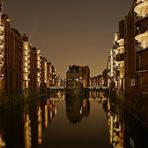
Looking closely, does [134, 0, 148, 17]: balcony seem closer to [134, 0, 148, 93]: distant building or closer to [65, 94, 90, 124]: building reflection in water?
[134, 0, 148, 93]: distant building

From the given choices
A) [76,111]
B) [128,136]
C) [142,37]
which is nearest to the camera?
[128,136]

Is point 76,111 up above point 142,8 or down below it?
below

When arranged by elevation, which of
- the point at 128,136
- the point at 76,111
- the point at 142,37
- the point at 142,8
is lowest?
the point at 128,136

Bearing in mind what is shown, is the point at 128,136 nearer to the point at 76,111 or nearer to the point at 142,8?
the point at 142,8

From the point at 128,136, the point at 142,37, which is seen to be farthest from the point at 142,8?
the point at 128,136

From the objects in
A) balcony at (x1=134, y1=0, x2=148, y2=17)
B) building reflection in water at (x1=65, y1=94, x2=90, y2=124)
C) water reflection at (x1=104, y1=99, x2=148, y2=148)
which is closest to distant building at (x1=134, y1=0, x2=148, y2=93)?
balcony at (x1=134, y1=0, x2=148, y2=17)

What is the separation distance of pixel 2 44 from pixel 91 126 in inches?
1544

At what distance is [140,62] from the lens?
6725 cm

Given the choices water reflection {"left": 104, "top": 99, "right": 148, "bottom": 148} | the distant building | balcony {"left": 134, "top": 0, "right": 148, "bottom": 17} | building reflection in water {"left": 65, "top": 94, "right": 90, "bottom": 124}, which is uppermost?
balcony {"left": 134, "top": 0, "right": 148, "bottom": 17}

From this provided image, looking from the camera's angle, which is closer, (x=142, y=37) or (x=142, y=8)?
(x=142, y=37)

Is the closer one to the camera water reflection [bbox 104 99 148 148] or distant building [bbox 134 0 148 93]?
water reflection [bbox 104 99 148 148]

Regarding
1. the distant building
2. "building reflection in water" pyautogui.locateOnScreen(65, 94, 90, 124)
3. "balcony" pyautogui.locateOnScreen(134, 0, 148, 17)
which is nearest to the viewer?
"building reflection in water" pyautogui.locateOnScreen(65, 94, 90, 124)

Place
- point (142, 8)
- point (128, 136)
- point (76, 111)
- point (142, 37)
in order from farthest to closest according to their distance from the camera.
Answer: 1. point (76, 111)
2. point (142, 8)
3. point (142, 37)
4. point (128, 136)

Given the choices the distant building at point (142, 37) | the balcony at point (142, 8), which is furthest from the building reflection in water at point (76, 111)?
the balcony at point (142, 8)
